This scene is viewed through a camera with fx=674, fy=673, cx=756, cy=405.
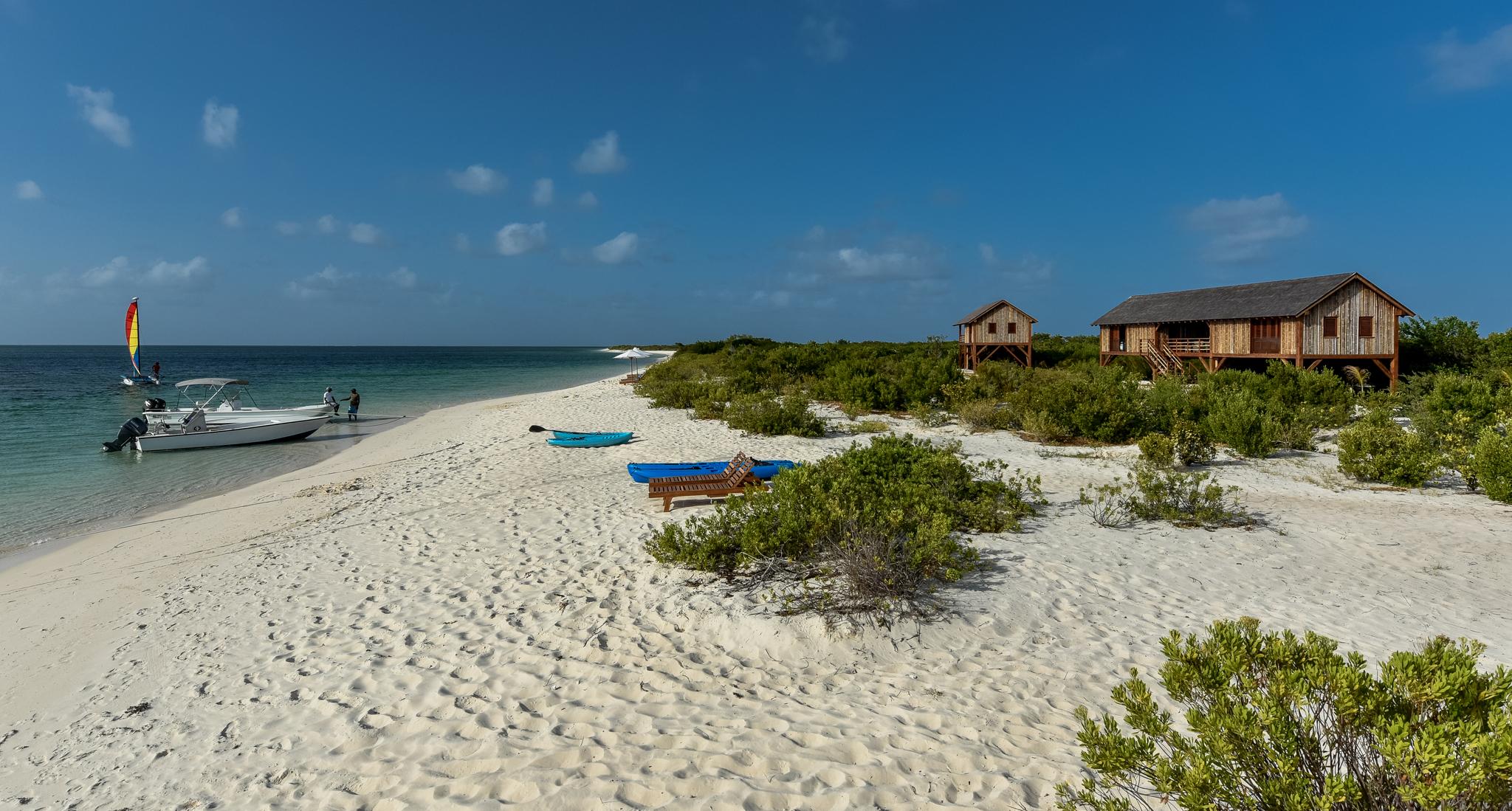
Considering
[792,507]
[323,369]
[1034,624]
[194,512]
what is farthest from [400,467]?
[323,369]

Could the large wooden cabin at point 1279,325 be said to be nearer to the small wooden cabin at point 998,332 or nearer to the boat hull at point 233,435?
the small wooden cabin at point 998,332

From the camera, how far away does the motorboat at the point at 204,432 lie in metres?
18.8

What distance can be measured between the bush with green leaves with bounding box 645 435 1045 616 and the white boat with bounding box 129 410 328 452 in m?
18.9

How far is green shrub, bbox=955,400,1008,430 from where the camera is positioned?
15.7m

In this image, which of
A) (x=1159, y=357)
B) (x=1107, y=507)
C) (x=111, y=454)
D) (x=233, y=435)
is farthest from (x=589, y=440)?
(x=1159, y=357)

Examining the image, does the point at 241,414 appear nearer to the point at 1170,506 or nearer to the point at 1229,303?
the point at 1170,506

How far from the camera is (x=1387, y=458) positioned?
1026 centimetres

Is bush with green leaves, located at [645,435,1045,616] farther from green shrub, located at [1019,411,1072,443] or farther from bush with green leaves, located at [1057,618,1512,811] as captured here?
green shrub, located at [1019,411,1072,443]

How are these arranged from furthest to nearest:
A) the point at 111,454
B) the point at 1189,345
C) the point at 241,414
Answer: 1. the point at 1189,345
2. the point at 241,414
3. the point at 111,454

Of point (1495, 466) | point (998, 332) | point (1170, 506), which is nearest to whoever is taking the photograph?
point (1170, 506)

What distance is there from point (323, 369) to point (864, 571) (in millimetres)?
81096

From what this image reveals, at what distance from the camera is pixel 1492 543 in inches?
297

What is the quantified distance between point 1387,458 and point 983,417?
7.00 meters

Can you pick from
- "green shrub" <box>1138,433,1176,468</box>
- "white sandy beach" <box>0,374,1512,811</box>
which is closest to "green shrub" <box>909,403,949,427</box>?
"green shrub" <box>1138,433,1176,468</box>
